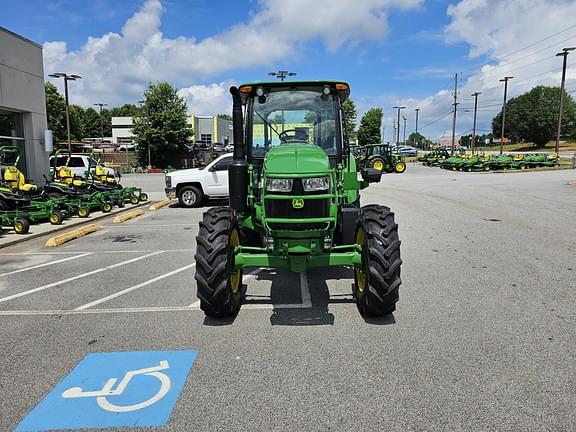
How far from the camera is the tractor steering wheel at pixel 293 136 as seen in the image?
598 cm

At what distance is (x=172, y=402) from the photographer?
3438 mm

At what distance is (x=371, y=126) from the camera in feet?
220

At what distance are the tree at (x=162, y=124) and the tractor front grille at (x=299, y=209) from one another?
42753 millimetres

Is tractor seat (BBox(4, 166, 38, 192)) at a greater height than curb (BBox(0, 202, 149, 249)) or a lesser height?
greater

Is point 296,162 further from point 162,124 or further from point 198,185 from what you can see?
point 162,124

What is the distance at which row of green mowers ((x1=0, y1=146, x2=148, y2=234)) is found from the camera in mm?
11591

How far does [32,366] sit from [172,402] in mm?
1554

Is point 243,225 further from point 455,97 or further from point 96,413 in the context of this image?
point 455,97

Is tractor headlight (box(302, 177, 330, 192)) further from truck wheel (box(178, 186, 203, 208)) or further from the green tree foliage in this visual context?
the green tree foliage

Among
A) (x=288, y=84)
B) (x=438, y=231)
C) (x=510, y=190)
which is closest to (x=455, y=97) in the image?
(x=510, y=190)

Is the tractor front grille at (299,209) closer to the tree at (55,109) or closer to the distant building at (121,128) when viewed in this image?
the tree at (55,109)

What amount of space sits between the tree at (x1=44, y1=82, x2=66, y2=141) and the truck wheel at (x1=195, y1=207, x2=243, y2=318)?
54.3 meters

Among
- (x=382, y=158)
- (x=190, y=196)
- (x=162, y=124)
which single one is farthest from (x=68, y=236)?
(x=162, y=124)

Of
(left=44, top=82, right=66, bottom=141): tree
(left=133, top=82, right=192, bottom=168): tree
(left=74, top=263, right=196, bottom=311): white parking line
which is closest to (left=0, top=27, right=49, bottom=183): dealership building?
(left=74, top=263, right=196, bottom=311): white parking line
